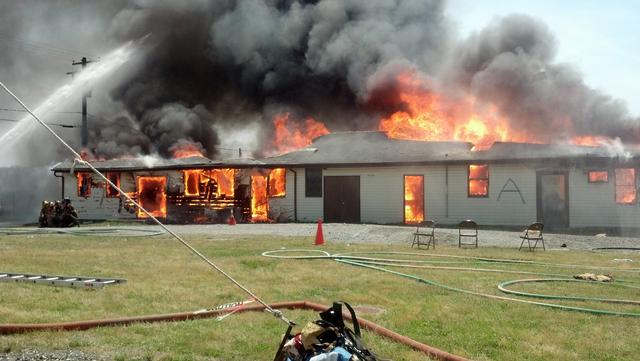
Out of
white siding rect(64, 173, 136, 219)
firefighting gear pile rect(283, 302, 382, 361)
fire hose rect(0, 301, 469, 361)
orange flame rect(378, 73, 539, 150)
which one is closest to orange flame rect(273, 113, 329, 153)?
orange flame rect(378, 73, 539, 150)

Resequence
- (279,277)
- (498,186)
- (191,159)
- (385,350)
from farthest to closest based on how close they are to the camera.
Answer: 1. (191,159)
2. (498,186)
3. (279,277)
4. (385,350)

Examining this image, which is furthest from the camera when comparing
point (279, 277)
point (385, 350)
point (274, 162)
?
point (274, 162)

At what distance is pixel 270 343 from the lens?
5477mm

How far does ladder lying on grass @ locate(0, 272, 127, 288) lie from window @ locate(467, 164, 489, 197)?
19031 millimetres

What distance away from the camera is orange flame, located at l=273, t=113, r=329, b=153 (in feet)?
136

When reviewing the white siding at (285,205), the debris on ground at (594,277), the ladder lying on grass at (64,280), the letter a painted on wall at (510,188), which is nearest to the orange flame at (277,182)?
the white siding at (285,205)

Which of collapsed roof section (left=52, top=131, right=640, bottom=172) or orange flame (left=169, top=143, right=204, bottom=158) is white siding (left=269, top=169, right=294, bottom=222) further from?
orange flame (left=169, top=143, right=204, bottom=158)

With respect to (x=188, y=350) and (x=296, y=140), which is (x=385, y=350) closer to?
(x=188, y=350)

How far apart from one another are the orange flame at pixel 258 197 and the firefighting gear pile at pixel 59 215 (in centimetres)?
904

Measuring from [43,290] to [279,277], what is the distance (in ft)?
12.7

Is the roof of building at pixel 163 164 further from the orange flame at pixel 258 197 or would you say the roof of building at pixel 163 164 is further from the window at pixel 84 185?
the orange flame at pixel 258 197

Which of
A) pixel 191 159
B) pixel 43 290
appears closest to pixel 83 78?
pixel 191 159

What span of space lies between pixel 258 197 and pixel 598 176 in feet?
55.8

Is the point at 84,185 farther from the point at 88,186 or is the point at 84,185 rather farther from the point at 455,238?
the point at 455,238
